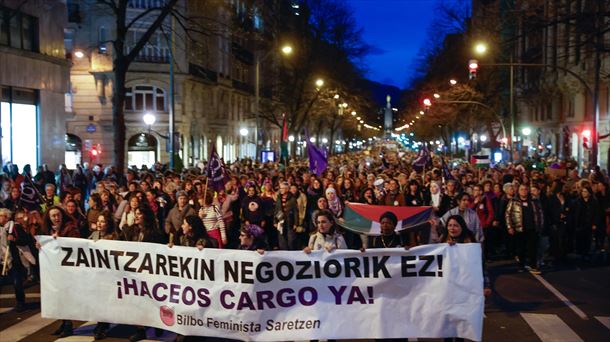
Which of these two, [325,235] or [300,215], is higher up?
[325,235]

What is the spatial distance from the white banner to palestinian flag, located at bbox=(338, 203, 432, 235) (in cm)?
342

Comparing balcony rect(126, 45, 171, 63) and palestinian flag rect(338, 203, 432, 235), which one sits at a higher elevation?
balcony rect(126, 45, 171, 63)

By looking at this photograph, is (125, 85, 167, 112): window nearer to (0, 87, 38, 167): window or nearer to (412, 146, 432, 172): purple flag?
(0, 87, 38, 167): window

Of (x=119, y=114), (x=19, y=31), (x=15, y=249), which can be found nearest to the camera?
(x=15, y=249)

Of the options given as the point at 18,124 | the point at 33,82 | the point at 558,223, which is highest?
the point at 33,82

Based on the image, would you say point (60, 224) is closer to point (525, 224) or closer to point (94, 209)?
point (94, 209)

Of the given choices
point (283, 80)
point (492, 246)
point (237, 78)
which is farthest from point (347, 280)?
point (237, 78)

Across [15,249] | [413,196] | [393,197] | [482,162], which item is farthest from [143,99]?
[15,249]

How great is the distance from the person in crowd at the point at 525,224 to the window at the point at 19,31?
19.1 meters

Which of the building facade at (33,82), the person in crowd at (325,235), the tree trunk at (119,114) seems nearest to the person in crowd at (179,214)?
the person in crowd at (325,235)

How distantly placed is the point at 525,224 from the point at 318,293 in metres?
6.80

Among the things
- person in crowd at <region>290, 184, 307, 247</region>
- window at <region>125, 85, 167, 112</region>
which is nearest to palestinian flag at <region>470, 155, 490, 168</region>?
person in crowd at <region>290, 184, 307, 247</region>

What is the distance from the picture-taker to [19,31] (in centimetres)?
2833

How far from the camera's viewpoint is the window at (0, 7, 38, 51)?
26.9m
